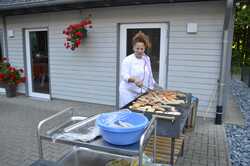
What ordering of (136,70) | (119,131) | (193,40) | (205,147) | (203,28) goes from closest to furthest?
1. (119,131)
2. (136,70)
3. (205,147)
4. (203,28)
5. (193,40)

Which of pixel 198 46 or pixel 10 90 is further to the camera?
pixel 10 90

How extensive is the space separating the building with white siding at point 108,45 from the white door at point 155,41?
0.07ft

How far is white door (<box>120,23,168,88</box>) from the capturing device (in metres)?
4.77

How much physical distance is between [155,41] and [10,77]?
4324mm

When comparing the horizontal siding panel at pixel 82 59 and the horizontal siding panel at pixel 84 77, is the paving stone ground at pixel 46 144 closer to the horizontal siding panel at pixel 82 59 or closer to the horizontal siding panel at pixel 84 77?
the horizontal siding panel at pixel 84 77

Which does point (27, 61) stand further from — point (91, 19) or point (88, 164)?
point (88, 164)

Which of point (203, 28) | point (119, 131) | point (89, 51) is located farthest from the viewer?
point (89, 51)

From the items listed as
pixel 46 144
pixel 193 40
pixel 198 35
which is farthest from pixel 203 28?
pixel 46 144

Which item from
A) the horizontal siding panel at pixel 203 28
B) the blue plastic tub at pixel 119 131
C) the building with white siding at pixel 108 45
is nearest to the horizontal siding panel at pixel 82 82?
the building with white siding at pixel 108 45

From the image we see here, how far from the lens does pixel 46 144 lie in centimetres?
341

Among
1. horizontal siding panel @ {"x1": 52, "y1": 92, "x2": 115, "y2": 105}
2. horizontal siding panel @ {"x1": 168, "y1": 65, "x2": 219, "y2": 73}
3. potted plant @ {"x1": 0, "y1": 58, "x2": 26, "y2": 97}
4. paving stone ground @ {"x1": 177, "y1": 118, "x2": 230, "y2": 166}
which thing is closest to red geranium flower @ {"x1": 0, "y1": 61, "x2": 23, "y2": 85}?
potted plant @ {"x1": 0, "y1": 58, "x2": 26, "y2": 97}

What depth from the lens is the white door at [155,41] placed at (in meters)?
4.77

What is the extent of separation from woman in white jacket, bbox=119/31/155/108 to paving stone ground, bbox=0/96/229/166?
1.09 m

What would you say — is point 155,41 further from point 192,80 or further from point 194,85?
point 194,85
